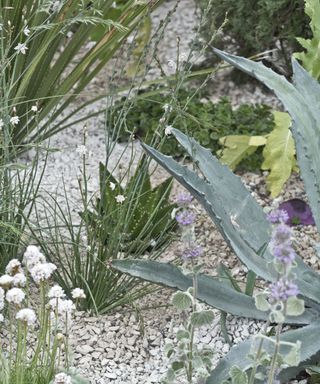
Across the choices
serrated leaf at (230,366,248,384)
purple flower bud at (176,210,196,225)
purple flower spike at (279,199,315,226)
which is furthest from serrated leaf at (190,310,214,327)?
purple flower spike at (279,199,315,226)

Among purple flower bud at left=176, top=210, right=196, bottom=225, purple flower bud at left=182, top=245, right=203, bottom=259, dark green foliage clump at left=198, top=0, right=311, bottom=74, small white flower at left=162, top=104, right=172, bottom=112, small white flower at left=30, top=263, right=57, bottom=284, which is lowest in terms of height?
small white flower at left=30, top=263, right=57, bottom=284

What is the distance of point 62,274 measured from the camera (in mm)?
3541

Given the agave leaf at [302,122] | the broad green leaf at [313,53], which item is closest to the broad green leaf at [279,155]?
the broad green leaf at [313,53]

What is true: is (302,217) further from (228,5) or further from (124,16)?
(228,5)

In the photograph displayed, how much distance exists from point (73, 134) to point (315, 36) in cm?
140

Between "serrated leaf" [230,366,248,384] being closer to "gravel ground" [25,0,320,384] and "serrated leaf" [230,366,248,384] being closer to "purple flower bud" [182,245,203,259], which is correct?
"purple flower bud" [182,245,203,259]

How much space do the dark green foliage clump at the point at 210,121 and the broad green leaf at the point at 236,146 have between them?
11 cm

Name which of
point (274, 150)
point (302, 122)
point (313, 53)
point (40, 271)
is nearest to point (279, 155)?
point (274, 150)

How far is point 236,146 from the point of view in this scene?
4.27 m

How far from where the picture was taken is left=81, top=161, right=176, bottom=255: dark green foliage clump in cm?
329

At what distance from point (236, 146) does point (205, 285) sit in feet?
4.38

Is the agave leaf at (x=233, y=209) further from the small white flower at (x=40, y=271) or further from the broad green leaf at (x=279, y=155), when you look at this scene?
the broad green leaf at (x=279, y=155)

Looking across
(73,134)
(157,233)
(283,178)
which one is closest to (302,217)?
(283,178)

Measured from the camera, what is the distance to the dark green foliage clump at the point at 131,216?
3.29m
